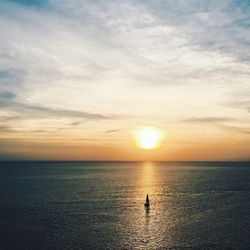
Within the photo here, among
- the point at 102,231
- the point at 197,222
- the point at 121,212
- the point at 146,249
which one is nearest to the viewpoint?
→ the point at 146,249

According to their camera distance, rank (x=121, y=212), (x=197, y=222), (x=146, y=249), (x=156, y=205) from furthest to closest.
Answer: (x=156, y=205)
(x=121, y=212)
(x=197, y=222)
(x=146, y=249)

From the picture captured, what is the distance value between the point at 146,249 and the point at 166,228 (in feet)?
34.6

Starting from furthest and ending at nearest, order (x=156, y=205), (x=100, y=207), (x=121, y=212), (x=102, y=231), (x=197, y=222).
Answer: (x=156, y=205) → (x=100, y=207) → (x=121, y=212) → (x=197, y=222) → (x=102, y=231)

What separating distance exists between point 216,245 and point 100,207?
1186 inches

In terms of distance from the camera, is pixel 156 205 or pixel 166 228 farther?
pixel 156 205

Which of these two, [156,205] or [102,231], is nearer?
[102,231]

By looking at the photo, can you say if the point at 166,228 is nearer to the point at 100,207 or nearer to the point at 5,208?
the point at 100,207

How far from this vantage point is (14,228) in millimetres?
44406

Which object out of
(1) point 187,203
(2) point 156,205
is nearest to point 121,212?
(2) point 156,205

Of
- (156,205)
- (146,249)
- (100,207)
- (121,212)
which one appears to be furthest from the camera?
(156,205)

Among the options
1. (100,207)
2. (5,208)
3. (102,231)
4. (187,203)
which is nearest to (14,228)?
(102,231)

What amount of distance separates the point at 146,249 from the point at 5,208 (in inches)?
1390

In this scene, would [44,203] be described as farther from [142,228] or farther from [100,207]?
[142,228]

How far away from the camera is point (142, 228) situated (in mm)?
46781
